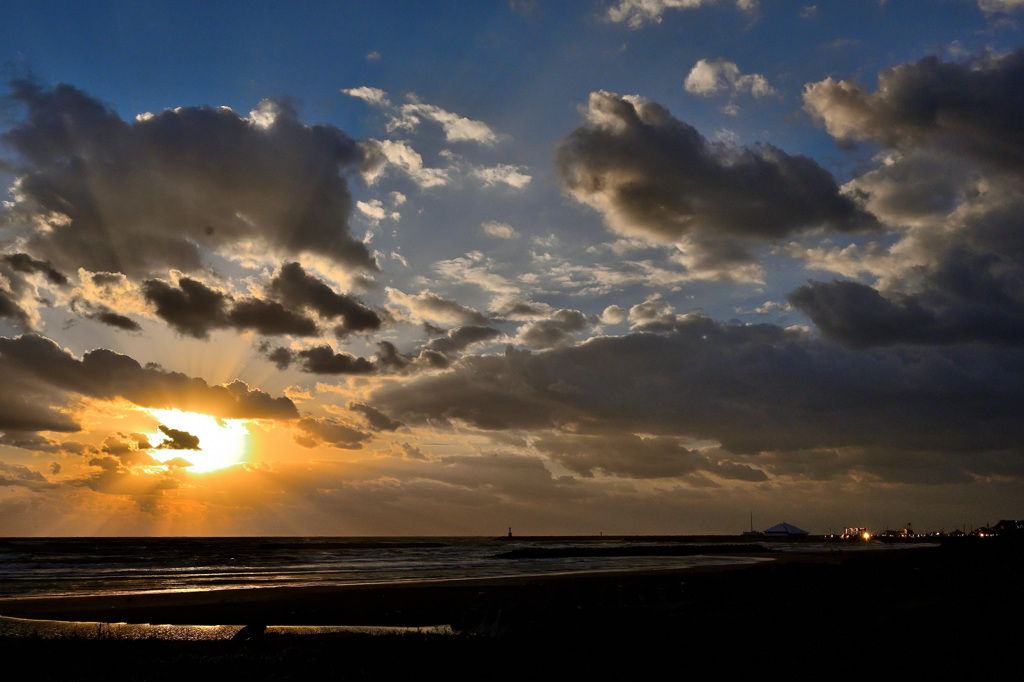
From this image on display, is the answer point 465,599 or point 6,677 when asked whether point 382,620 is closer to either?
point 465,599

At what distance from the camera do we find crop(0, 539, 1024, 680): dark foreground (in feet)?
46.0

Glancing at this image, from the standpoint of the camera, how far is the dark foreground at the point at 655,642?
1402 centimetres

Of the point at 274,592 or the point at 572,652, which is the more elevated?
the point at 572,652

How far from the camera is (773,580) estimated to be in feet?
93.8

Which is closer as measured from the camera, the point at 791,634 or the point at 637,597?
the point at 791,634

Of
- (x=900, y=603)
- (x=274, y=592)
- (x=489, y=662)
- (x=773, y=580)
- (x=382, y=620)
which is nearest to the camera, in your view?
(x=489, y=662)

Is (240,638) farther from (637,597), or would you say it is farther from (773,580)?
(773,580)

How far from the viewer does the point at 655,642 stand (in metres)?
16.4

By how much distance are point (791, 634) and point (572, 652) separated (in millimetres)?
5523

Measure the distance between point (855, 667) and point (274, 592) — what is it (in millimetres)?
35882

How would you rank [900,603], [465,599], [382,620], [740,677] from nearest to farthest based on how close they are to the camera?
[740,677], [900,603], [382,620], [465,599]

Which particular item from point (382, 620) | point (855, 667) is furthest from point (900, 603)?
point (382, 620)

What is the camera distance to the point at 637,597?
29.5m

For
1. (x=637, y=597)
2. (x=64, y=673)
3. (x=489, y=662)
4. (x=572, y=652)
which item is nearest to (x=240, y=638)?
(x=64, y=673)
